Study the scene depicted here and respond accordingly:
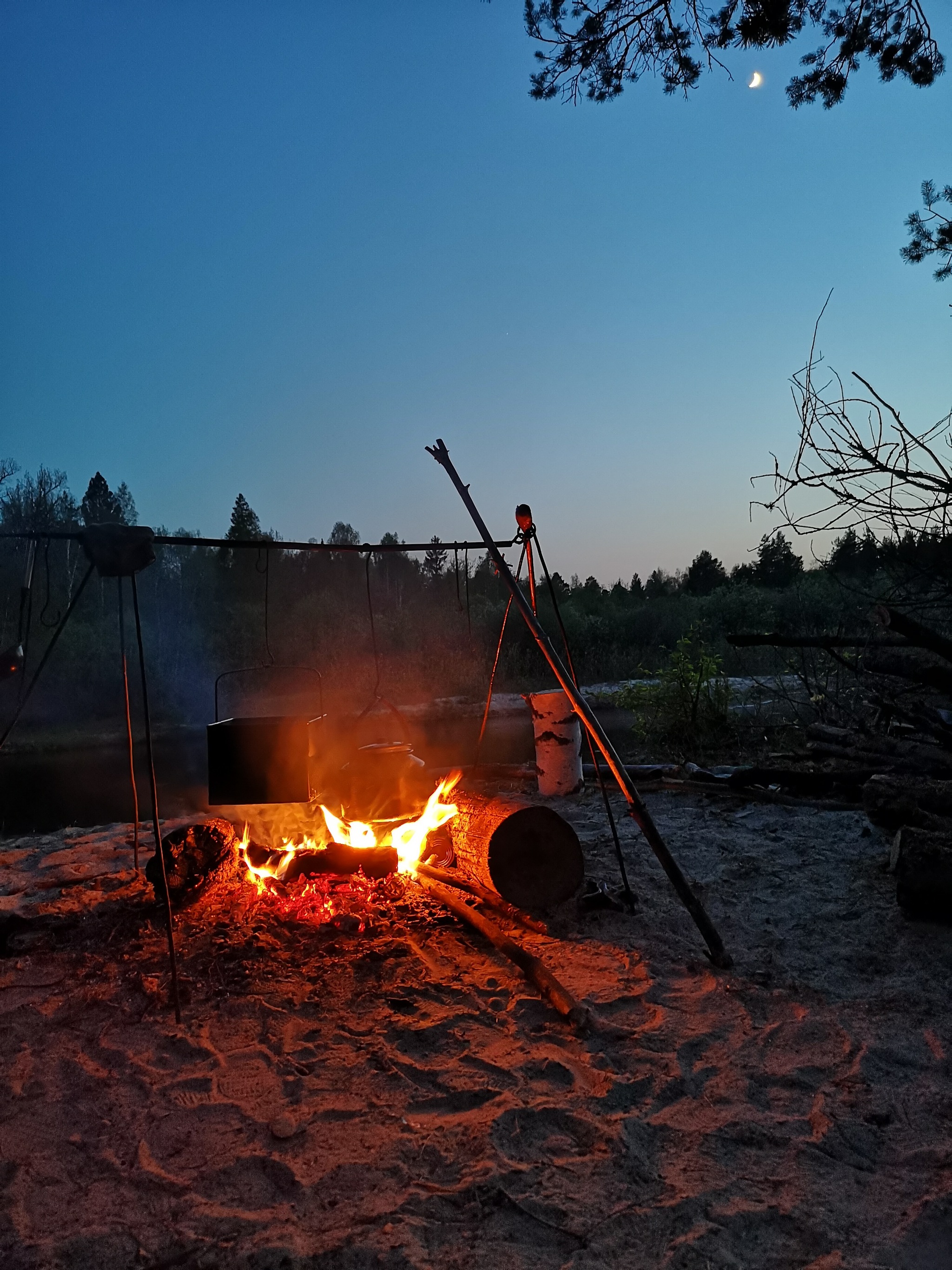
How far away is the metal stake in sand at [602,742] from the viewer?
3291mm

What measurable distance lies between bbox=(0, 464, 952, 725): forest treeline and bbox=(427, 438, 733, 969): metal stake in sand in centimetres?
820

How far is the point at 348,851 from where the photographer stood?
450 cm

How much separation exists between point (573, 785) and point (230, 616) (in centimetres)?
2162

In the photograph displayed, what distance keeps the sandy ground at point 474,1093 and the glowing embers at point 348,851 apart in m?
0.41

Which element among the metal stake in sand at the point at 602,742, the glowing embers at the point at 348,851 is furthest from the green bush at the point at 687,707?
the metal stake in sand at the point at 602,742

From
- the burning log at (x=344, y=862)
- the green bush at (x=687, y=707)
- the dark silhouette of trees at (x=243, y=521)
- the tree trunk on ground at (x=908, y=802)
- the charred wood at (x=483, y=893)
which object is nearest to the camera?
the charred wood at (x=483, y=893)

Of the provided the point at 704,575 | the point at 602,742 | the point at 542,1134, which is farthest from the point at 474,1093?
the point at 704,575

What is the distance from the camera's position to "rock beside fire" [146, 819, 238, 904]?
4156 mm

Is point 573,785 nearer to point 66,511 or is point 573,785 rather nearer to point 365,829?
point 365,829

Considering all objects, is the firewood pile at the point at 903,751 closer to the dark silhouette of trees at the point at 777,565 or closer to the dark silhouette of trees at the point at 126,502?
the dark silhouette of trees at the point at 777,565

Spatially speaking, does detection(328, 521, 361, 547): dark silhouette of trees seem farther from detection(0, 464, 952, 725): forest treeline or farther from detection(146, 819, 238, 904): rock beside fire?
detection(146, 819, 238, 904): rock beside fire

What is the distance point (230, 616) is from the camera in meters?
26.2

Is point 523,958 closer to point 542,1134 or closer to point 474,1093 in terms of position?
point 474,1093

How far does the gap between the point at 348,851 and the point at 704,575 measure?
109 feet
